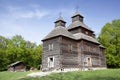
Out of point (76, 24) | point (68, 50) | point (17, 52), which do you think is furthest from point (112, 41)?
point (17, 52)

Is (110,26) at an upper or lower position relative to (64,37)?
upper

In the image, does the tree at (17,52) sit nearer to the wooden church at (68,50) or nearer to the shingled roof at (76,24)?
the shingled roof at (76,24)

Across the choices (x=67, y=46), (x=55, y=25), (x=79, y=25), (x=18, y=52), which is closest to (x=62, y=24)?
(x=55, y=25)

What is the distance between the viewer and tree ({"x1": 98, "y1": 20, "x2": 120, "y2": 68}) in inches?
1620

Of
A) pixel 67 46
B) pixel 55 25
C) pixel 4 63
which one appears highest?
pixel 55 25

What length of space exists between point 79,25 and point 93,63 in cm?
796

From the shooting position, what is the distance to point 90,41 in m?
29.2

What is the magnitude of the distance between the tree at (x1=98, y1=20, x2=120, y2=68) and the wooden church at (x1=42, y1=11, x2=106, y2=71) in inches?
471

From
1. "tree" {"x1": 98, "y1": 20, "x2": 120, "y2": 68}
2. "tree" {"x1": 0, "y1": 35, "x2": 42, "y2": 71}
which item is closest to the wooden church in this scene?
"tree" {"x1": 98, "y1": 20, "x2": 120, "y2": 68}

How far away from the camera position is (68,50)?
25672mm

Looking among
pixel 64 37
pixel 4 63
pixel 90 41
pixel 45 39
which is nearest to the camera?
pixel 64 37

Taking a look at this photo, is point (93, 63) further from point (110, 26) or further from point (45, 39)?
point (110, 26)

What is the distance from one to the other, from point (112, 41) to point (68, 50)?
21.9 m

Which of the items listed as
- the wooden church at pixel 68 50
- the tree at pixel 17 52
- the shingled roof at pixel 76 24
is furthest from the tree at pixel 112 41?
the tree at pixel 17 52
